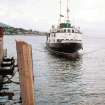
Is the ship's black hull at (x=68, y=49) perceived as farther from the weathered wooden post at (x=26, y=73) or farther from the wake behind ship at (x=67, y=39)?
the weathered wooden post at (x=26, y=73)

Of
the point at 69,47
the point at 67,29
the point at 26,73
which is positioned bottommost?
the point at 26,73

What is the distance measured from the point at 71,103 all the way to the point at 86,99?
180cm

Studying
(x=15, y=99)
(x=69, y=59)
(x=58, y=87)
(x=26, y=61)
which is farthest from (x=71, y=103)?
(x=69, y=59)

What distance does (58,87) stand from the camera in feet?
95.9

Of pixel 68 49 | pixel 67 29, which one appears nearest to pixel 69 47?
pixel 68 49

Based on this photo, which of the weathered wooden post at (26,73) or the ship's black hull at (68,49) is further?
the ship's black hull at (68,49)

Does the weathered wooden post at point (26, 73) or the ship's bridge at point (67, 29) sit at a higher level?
the ship's bridge at point (67, 29)

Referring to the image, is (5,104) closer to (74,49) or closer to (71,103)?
(71,103)

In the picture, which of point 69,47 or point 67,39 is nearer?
point 69,47

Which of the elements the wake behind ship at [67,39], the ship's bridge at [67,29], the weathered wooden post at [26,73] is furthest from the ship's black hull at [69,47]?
the weathered wooden post at [26,73]

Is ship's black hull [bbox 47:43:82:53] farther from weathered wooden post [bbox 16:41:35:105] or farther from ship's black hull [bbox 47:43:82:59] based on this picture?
weathered wooden post [bbox 16:41:35:105]

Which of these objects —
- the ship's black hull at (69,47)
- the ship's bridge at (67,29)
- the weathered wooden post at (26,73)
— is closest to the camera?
the weathered wooden post at (26,73)

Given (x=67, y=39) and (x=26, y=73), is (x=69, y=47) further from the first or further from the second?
(x=26, y=73)

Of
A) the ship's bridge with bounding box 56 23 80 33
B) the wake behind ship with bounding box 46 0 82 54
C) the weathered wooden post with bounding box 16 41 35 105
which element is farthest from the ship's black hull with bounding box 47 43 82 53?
the weathered wooden post with bounding box 16 41 35 105
